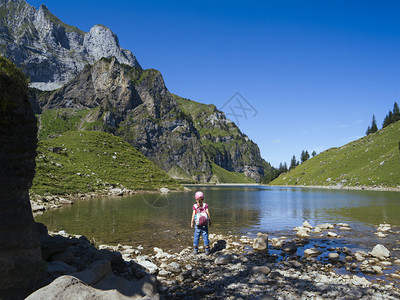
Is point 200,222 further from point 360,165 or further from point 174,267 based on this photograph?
point 360,165

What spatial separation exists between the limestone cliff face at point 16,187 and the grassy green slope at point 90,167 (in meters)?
44.4

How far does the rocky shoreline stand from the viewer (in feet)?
24.4

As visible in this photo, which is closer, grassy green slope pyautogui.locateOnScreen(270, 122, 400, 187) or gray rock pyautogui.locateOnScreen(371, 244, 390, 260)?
gray rock pyautogui.locateOnScreen(371, 244, 390, 260)

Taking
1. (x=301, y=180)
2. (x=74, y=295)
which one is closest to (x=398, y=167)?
(x=301, y=180)

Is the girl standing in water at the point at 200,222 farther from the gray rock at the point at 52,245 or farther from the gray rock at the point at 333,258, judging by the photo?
the gray rock at the point at 52,245

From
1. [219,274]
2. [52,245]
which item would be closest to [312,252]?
[219,274]

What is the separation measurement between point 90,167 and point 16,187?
7741cm

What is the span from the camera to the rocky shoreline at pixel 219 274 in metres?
7.45

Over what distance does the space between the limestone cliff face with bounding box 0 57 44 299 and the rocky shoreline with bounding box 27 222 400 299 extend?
0.83 m

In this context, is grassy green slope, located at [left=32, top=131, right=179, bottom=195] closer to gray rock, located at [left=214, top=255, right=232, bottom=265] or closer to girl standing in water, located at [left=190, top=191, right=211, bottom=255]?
girl standing in water, located at [left=190, top=191, right=211, bottom=255]

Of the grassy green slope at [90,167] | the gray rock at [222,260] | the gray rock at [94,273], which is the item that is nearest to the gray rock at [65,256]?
the gray rock at [94,273]

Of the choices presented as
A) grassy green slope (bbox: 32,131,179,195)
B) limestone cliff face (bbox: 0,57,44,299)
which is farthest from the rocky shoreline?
grassy green slope (bbox: 32,131,179,195)

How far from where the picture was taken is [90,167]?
257 feet

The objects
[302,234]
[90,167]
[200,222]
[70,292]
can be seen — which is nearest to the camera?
[70,292]
